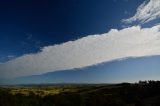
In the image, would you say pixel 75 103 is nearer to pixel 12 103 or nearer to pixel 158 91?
pixel 12 103

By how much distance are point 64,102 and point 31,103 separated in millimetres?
14090

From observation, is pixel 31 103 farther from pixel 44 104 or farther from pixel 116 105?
pixel 116 105

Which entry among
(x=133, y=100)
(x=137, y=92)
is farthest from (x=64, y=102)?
(x=137, y=92)

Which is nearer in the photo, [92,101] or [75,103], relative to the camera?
[75,103]

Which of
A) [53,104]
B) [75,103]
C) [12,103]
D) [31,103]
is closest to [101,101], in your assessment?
[75,103]

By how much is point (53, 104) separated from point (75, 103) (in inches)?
428

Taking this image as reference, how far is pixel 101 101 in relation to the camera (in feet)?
359

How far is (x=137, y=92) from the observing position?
17975 cm

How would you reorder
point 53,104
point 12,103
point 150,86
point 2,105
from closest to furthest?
1. point 2,105
2. point 12,103
3. point 53,104
4. point 150,86

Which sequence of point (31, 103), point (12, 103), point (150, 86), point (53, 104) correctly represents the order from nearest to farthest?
1. point (12, 103)
2. point (31, 103)
3. point (53, 104)
4. point (150, 86)

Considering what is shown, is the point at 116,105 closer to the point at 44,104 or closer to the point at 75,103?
the point at 75,103

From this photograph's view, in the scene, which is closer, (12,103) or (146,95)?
(12,103)

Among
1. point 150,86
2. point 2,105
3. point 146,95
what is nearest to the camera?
point 2,105

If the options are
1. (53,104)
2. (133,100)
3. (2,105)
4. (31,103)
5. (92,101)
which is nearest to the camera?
(2,105)
